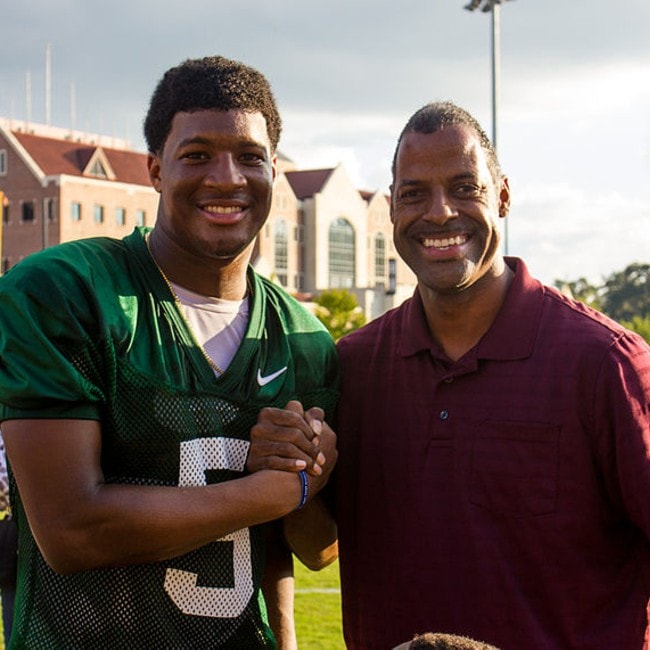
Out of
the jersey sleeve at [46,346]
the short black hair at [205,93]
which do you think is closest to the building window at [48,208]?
the short black hair at [205,93]

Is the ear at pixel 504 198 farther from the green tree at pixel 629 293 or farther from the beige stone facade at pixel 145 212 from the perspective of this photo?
the green tree at pixel 629 293

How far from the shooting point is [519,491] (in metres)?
3.00

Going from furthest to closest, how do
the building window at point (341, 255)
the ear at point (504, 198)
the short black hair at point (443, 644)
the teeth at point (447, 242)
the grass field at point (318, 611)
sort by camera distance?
the building window at point (341, 255) < the grass field at point (318, 611) < the ear at point (504, 198) < the teeth at point (447, 242) < the short black hair at point (443, 644)

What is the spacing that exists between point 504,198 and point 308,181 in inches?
2473

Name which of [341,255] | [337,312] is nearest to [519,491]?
[337,312]

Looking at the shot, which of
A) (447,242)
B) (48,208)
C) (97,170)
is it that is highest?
(97,170)

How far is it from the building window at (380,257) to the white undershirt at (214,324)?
2679 inches

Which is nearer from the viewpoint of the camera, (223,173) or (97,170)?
(223,173)

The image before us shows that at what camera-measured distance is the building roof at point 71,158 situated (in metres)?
49.6

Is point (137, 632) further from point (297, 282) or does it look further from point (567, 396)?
point (297, 282)

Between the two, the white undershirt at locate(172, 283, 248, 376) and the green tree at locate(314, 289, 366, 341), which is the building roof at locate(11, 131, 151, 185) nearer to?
the green tree at locate(314, 289, 366, 341)

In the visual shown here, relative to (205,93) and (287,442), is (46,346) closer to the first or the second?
(287,442)

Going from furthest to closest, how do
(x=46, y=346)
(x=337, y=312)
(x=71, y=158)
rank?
(x=71, y=158)
(x=337, y=312)
(x=46, y=346)

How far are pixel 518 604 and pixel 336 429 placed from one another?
815mm
